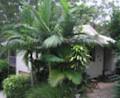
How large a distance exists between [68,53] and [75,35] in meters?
1.10

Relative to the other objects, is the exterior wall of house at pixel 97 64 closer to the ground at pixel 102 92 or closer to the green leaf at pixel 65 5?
the ground at pixel 102 92

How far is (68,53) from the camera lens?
485 inches

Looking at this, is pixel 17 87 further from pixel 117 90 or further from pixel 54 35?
pixel 117 90

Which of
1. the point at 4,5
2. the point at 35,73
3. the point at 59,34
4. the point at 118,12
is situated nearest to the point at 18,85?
the point at 35,73

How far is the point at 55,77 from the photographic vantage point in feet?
39.0

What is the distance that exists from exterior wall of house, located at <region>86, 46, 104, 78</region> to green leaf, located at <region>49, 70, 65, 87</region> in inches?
174

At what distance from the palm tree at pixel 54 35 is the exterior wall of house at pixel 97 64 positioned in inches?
162

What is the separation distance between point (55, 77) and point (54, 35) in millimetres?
1992

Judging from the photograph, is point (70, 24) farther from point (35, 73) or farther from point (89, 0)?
point (89, 0)

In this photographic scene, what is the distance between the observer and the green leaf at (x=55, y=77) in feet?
38.3

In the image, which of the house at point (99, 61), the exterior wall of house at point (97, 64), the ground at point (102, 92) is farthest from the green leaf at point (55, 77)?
the exterior wall of house at point (97, 64)

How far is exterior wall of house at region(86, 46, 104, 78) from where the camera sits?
16.4 meters

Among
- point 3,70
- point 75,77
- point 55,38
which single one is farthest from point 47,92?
point 3,70

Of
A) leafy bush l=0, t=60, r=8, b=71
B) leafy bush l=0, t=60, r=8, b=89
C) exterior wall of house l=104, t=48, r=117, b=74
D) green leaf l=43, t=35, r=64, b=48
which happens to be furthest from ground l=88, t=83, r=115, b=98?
leafy bush l=0, t=60, r=8, b=71
